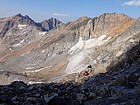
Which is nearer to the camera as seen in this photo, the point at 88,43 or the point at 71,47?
the point at 88,43

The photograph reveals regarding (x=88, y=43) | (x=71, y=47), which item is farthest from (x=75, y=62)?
(x=71, y=47)

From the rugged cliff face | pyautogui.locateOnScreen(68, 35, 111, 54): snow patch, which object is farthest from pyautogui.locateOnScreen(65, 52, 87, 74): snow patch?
pyautogui.locateOnScreen(68, 35, 111, 54): snow patch

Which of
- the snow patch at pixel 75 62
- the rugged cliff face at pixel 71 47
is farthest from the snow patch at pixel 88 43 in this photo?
the snow patch at pixel 75 62

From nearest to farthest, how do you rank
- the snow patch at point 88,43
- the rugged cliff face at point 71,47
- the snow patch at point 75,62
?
1. the snow patch at point 75,62
2. the rugged cliff face at point 71,47
3. the snow patch at point 88,43

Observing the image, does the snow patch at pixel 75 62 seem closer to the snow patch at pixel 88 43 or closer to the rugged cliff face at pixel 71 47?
the rugged cliff face at pixel 71 47

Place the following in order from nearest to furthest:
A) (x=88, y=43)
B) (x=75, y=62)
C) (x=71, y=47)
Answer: (x=75, y=62) < (x=88, y=43) < (x=71, y=47)

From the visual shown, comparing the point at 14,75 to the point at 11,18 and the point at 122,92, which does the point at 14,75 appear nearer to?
the point at 122,92

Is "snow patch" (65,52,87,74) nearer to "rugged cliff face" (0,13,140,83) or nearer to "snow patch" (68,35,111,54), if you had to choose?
"rugged cliff face" (0,13,140,83)

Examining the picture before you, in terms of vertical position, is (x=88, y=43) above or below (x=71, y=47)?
above

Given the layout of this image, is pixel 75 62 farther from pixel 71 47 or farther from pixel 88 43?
pixel 71 47

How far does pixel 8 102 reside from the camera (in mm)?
11258

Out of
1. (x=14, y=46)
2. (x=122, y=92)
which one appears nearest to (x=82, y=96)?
(x=122, y=92)

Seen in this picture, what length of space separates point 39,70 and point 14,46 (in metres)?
63.3

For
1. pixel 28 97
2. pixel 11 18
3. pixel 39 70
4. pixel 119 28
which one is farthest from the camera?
pixel 11 18
